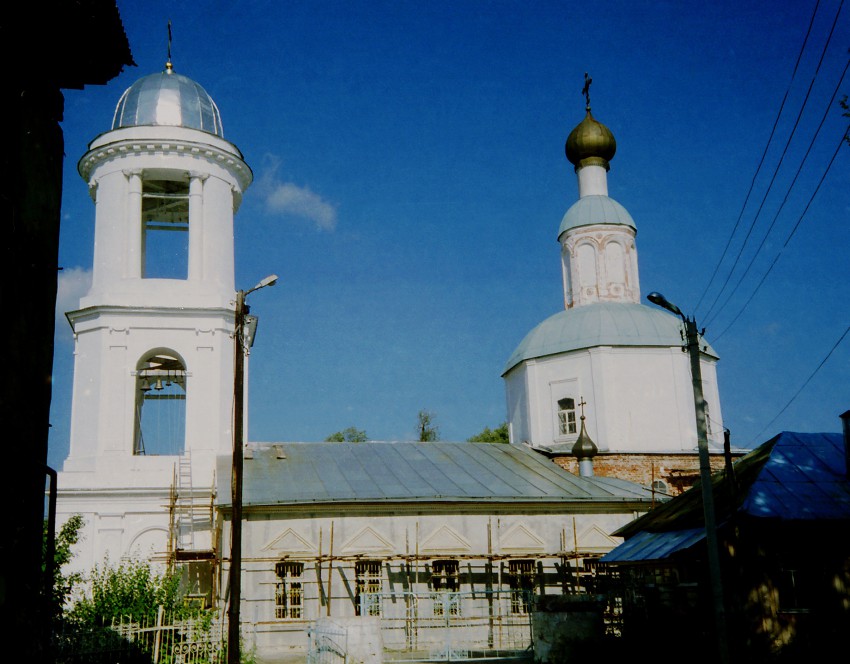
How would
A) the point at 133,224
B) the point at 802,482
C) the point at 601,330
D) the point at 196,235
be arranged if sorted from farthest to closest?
the point at 601,330 → the point at 196,235 → the point at 133,224 → the point at 802,482

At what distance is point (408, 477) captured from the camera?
23.4 m

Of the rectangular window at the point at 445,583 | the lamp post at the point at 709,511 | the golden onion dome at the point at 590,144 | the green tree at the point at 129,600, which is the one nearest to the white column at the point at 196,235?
the green tree at the point at 129,600

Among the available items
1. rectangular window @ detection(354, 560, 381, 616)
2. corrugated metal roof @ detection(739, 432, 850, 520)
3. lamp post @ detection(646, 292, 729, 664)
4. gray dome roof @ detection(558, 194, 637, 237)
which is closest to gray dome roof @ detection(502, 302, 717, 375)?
gray dome roof @ detection(558, 194, 637, 237)

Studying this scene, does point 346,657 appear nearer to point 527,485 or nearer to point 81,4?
point 527,485

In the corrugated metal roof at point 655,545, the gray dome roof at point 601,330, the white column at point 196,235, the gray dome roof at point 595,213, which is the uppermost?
the gray dome roof at point 595,213

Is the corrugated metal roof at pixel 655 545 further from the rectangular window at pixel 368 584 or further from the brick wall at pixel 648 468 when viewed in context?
the brick wall at pixel 648 468

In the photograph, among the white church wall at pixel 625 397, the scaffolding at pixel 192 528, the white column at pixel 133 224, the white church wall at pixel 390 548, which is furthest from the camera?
the white church wall at pixel 625 397

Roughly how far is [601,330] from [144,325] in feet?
44.1

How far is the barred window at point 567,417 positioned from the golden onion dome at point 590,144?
9627 mm

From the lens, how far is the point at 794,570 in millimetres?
15289

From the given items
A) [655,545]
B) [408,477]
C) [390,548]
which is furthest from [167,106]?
[655,545]

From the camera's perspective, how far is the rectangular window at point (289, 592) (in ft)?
66.7

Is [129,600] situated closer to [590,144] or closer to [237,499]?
[237,499]

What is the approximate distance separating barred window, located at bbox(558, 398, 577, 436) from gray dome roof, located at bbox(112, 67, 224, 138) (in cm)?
1290
